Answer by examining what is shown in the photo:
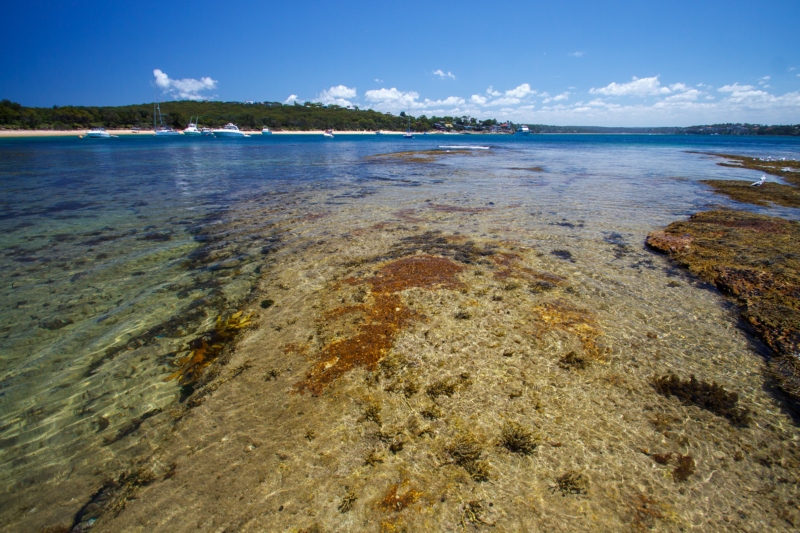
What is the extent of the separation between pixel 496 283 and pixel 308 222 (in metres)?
7.89

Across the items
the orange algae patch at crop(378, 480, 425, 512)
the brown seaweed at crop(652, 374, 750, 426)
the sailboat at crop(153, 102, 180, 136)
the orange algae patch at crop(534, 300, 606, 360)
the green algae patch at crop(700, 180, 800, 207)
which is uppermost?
the sailboat at crop(153, 102, 180, 136)

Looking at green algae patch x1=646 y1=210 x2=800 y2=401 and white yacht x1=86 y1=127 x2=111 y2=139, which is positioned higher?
white yacht x1=86 y1=127 x2=111 y2=139

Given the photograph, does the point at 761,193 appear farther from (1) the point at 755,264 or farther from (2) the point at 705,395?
(2) the point at 705,395

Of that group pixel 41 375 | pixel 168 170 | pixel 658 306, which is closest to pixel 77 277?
pixel 41 375

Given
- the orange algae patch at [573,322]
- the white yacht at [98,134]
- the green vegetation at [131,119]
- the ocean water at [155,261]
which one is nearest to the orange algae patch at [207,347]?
the ocean water at [155,261]

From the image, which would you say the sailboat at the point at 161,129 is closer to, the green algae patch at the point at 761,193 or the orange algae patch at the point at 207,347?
the orange algae patch at the point at 207,347

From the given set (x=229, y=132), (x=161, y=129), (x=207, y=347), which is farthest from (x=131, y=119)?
(x=207, y=347)

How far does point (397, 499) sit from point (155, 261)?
890cm

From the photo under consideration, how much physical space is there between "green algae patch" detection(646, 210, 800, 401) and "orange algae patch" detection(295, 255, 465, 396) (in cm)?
511

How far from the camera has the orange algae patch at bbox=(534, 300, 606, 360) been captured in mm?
5336

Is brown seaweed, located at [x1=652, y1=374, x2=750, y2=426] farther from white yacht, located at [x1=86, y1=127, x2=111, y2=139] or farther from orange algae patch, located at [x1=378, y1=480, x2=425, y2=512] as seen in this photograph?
white yacht, located at [x1=86, y1=127, x2=111, y2=139]

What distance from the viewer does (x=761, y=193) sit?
1781 centimetres

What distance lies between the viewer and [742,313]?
631cm

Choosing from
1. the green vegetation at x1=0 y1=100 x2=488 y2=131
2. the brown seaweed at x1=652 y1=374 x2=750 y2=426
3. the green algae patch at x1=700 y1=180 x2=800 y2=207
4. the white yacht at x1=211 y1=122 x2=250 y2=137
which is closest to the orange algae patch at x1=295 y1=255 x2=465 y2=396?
the brown seaweed at x1=652 y1=374 x2=750 y2=426
